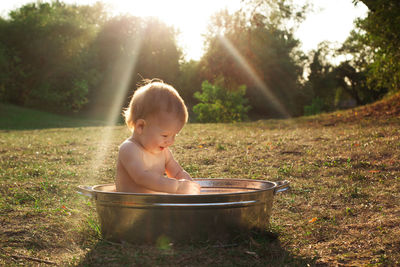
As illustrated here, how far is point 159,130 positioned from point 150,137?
8 centimetres

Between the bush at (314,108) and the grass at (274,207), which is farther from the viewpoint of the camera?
the bush at (314,108)

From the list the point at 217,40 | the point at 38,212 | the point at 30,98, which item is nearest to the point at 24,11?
the point at 30,98

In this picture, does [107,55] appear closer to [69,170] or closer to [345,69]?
[345,69]

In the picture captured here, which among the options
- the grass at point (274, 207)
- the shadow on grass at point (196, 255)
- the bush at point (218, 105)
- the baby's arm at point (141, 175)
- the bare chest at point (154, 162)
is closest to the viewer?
the shadow on grass at point (196, 255)

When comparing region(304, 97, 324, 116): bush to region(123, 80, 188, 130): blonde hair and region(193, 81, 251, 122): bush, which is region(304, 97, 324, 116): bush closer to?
region(193, 81, 251, 122): bush

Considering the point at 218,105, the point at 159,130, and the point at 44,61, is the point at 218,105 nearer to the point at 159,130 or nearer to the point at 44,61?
the point at 44,61

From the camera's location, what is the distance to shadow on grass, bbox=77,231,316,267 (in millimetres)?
2320

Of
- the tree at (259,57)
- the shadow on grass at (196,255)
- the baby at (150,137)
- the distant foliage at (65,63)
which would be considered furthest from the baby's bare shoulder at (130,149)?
the distant foliage at (65,63)

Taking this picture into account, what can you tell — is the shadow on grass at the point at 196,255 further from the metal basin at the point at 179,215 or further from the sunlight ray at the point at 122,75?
the sunlight ray at the point at 122,75

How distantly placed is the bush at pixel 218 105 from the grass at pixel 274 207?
35.7 feet

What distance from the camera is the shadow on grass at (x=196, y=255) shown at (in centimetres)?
232

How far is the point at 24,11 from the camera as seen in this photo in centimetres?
2884

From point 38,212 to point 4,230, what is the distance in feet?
1.52

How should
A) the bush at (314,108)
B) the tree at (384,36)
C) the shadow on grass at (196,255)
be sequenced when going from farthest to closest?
1. the bush at (314,108)
2. the tree at (384,36)
3. the shadow on grass at (196,255)
